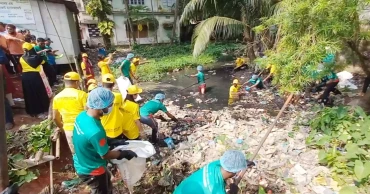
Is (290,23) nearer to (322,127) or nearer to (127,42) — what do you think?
(322,127)

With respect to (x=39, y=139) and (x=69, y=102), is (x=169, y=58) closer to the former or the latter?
(x=39, y=139)

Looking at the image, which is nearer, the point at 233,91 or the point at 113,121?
the point at 113,121

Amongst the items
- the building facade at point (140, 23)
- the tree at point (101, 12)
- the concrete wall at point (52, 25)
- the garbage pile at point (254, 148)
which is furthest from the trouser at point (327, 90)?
the building facade at point (140, 23)

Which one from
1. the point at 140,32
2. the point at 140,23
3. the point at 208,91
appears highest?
the point at 140,23

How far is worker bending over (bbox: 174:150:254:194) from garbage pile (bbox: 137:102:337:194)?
151 centimetres

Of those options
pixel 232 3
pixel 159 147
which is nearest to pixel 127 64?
pixel 159 147

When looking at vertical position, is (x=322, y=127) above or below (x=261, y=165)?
above

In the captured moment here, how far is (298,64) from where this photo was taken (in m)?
3.28

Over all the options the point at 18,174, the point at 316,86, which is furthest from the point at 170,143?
the point at 316,86

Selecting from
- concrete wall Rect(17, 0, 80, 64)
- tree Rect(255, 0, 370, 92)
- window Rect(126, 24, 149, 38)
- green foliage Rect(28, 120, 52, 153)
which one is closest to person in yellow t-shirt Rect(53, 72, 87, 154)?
green foliage Rect(28, 120, 52, 153)

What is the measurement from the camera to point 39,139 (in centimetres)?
363

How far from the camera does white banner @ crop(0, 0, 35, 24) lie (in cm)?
847

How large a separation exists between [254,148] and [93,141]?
10.7 ft

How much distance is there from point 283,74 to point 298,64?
314mm
